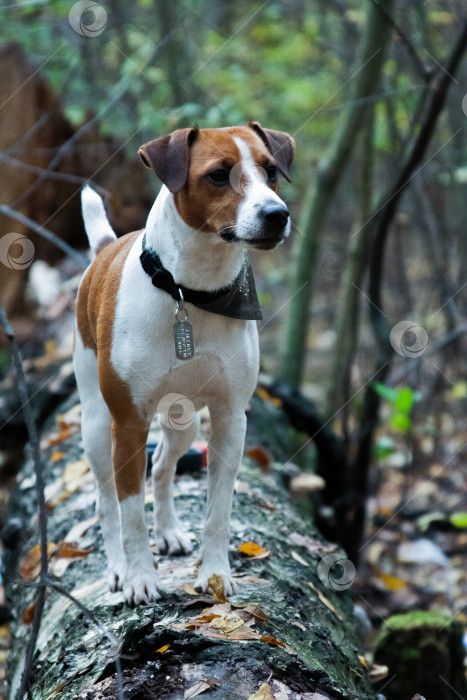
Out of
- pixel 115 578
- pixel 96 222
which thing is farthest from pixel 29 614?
pixel 96 222

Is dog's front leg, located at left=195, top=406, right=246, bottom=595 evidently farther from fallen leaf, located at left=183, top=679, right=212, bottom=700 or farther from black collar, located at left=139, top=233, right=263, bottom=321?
fallen leaf, located at left=183, top=679, right=212, bottom=700

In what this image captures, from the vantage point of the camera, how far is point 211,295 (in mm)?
2930

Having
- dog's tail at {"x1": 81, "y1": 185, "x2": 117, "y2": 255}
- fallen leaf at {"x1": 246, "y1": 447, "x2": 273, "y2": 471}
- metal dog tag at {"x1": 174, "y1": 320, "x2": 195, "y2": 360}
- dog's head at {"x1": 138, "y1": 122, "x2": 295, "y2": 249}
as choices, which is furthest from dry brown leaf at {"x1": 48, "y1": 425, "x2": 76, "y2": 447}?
dog's head at {"x1": 138, "y1": 122, "x2": 295, "y2": 249}

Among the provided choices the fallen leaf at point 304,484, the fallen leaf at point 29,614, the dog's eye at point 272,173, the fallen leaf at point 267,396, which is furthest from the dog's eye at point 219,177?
the fallen leaf at point 267,396

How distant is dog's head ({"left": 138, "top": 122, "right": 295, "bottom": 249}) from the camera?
2.67m

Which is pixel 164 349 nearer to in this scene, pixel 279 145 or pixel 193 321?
pixel 193 321

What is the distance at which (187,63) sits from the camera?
32.3 ft

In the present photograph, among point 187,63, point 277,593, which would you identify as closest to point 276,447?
point 277,593

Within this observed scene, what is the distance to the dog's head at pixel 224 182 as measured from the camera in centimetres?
267

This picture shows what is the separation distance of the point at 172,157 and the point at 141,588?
1.65 m

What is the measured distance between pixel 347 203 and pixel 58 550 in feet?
31.3

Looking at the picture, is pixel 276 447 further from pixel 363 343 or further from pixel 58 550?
pixel 363 343

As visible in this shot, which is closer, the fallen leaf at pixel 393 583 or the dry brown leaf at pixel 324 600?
the dry brown leaf at pixel 324 600

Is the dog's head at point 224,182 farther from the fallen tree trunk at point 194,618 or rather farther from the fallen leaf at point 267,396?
the fallen leaf at point 267,396
